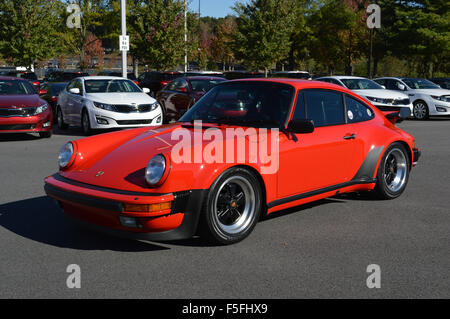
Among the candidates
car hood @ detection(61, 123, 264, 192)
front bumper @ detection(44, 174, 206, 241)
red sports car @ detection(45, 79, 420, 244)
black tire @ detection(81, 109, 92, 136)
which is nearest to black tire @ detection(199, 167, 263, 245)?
red sports car @ detection(45, 79, 420, 244)

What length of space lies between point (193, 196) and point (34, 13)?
3128 cm

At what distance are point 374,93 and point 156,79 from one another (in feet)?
42.0

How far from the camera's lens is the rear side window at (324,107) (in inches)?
210

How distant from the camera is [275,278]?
3748 mm

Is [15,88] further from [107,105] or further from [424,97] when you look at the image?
[424,97]

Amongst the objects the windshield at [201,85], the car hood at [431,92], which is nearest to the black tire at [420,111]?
the car hood at [431,92]

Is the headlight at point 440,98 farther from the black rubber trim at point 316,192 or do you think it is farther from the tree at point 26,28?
the tree at point 26,28

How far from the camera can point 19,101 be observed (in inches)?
479

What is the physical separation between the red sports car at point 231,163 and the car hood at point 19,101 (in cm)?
757

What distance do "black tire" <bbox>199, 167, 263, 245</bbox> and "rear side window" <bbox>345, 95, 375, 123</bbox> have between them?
1.74 meters

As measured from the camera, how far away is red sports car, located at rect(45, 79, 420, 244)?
411 cm

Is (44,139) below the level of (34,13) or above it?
below

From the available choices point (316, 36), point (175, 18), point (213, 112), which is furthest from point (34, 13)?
point (213, 112)
